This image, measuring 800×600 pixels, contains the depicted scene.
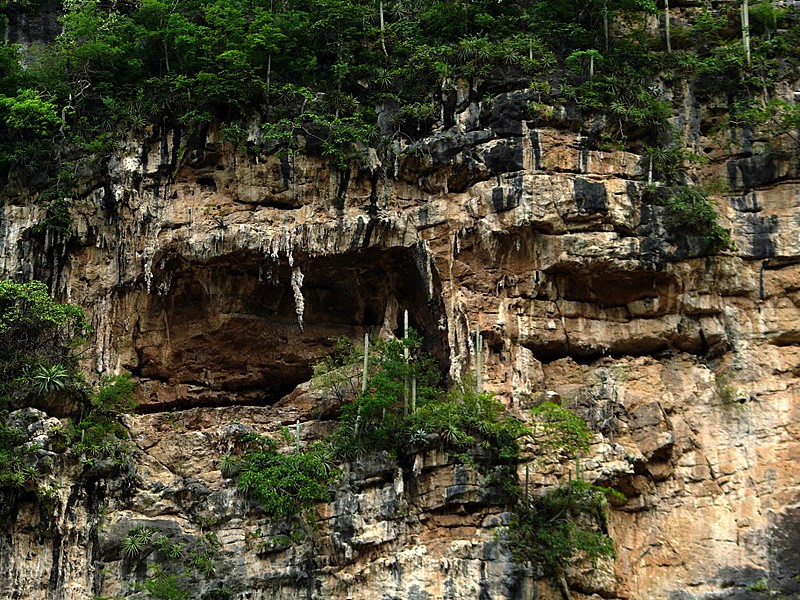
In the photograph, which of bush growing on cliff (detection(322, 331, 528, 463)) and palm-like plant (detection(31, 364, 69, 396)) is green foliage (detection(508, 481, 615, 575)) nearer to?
bush growing on cliff (detection(322, 331, 528, 463))

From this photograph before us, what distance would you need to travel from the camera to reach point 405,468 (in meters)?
23.9

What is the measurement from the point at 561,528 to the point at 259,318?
882 centimetres

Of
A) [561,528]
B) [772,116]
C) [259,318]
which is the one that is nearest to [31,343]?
[259,318]

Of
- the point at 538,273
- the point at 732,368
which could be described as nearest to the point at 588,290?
the point at 538,273

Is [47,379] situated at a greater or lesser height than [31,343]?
lesser

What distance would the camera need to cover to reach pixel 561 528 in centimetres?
2292

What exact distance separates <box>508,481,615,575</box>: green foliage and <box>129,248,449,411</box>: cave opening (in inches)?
192

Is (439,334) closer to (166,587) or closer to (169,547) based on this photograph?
(169,547)

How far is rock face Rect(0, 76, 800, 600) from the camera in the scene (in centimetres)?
2314

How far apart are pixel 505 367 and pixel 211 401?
6.83m

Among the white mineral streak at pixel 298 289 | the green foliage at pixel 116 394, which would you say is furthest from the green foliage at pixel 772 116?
the green foliage at pixel 116 394

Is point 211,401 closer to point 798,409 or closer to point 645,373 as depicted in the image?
point 645,373

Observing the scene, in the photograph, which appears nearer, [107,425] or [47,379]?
[47,379]

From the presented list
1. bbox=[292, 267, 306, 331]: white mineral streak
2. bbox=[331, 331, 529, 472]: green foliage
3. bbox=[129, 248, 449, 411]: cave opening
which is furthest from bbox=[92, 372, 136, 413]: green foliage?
bbox=[331, 331, 529, 472]: green foliage
